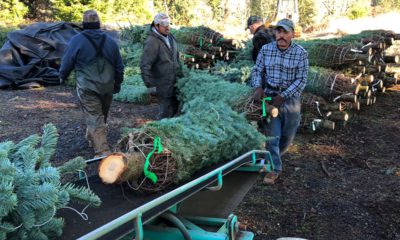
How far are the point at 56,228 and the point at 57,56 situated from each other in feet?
36.8

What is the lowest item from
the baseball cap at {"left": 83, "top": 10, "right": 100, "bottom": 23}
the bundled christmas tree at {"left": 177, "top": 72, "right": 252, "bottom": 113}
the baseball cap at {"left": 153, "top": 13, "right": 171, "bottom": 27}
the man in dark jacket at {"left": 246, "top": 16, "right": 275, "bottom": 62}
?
the bundled christmas tree at {"left": 177, "top": 72, "right": 252, "bottom": 113}

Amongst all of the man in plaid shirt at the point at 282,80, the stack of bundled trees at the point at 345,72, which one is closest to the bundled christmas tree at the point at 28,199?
the man in plaid shirt at the point at 282,80

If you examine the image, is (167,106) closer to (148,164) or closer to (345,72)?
(148,164)

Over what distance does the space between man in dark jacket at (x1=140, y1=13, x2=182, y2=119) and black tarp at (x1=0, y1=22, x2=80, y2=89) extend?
20.3 ft

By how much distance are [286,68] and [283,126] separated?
77cm

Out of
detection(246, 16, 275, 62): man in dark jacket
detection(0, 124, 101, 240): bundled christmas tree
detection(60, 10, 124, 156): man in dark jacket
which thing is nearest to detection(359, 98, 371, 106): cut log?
detection(246, 16, 275, 62): man in dark jacket

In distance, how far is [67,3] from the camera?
2350cm

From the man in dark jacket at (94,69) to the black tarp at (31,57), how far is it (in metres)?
6.28

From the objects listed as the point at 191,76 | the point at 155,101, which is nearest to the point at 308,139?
the point at 191,76

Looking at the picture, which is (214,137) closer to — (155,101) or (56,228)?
(56,228)

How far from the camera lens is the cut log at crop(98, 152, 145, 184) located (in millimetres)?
2846

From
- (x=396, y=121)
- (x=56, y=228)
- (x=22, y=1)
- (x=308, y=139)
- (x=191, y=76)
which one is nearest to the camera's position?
(x=56, y=228)

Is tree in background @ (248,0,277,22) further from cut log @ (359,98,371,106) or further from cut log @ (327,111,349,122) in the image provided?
cut log @ (327,111,349,122)

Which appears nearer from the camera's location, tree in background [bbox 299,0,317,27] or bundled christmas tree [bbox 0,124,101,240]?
bundled christmas tree [bbox 0,124,101,240]
